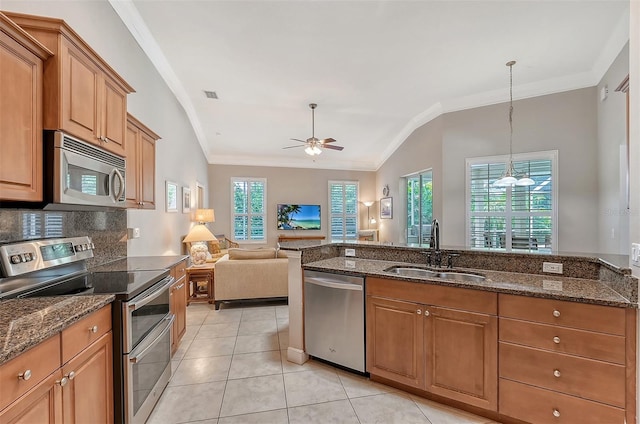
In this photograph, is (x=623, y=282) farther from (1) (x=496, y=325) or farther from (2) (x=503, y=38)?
(2) (x=503, y=38)

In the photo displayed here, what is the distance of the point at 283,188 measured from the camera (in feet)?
26.7

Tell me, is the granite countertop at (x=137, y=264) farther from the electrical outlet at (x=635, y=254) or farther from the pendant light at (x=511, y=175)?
the pendant light at (x=511, y=175)

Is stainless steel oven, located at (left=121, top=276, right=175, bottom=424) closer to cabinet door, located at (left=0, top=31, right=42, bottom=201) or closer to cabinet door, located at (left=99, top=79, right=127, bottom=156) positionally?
cabinet door, located at (left=0, top=31, right=42, bottom=201)

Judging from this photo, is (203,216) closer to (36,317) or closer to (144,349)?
(144,349)

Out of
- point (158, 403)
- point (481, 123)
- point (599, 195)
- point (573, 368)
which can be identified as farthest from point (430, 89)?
point (158, 403)

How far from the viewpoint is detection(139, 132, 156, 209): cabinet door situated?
2.62 m

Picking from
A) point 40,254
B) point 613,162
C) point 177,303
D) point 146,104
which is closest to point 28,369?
point 40,254

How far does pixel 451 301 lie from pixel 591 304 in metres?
0.71

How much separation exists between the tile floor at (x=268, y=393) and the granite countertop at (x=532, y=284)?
35.8 inches

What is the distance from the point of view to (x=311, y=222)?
27.0ft

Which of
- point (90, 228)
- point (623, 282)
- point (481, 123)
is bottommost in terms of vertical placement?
point (623, 282)

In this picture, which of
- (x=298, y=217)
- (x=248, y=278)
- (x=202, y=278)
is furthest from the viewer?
(x=298, y=217)

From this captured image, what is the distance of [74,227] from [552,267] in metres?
3.58

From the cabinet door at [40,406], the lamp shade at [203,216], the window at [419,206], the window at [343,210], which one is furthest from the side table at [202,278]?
the window at [343,210]
